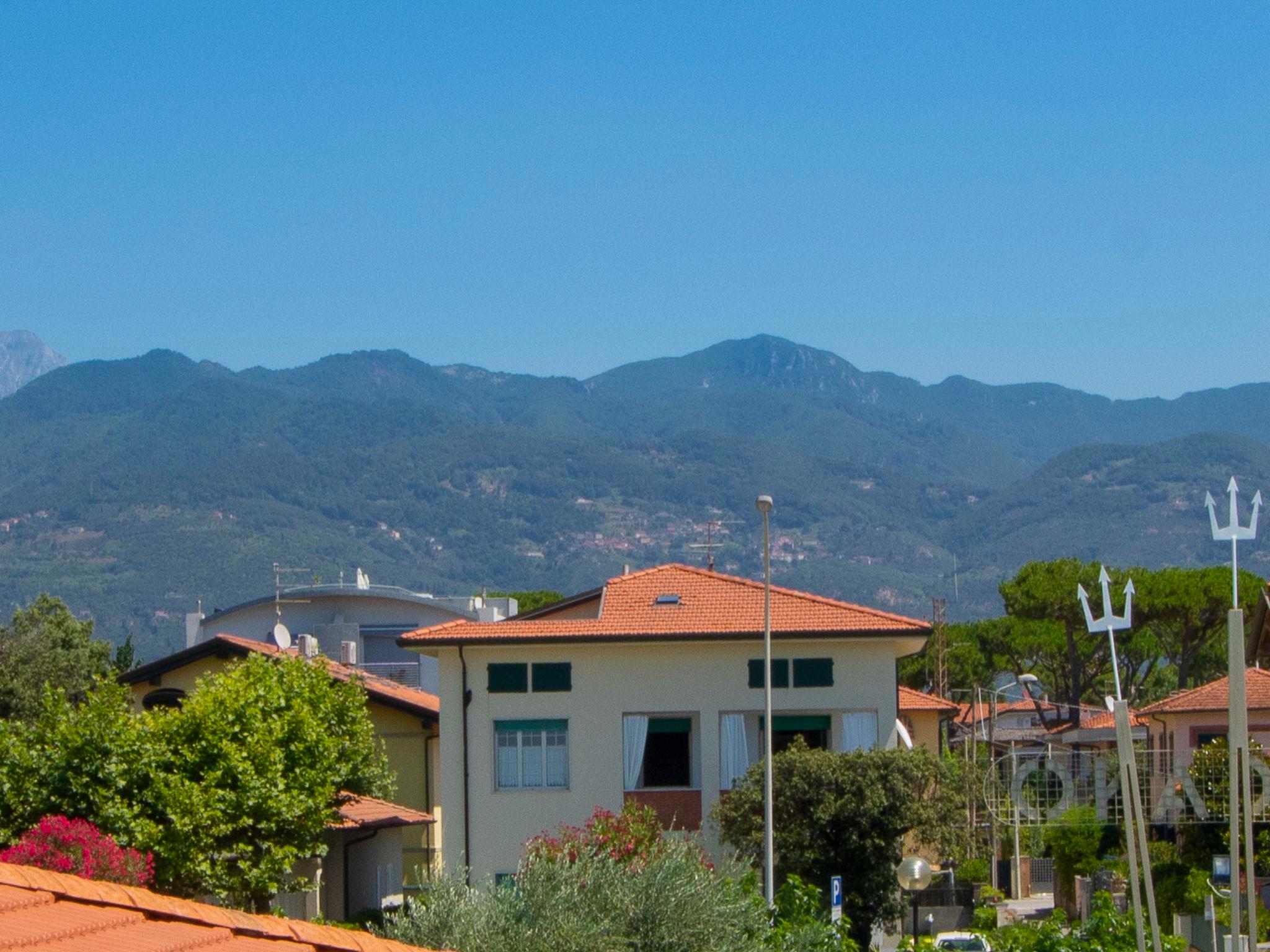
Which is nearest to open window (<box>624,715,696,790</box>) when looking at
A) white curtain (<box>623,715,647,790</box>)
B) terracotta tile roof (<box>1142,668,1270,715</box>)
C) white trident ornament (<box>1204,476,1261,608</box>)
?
white curtain (<box>623,715,647,790</box>)

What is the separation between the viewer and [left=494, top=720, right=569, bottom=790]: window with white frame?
115 feet

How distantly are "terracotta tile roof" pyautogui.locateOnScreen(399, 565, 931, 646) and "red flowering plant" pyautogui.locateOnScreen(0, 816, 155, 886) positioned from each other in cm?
1050

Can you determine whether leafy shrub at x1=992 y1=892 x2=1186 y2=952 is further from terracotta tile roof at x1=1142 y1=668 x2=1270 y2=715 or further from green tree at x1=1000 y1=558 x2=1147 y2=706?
green tree at x1=1000 y1=558 x2=1147 y2=706

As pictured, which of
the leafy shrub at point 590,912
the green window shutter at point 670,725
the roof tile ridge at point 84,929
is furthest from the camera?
the green window shutter at point 670,725

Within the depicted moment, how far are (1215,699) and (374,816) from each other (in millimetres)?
23890

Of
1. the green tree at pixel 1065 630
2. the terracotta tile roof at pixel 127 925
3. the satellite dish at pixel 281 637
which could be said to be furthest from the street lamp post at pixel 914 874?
the green tree at pixel 1065 630

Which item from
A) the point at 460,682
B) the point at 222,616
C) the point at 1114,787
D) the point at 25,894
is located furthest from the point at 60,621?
the point at 25,894

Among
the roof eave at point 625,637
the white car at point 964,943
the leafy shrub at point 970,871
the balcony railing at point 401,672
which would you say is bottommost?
the leafy shrub at point 970,871

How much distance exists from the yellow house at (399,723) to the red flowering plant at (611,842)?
5392 millimetres

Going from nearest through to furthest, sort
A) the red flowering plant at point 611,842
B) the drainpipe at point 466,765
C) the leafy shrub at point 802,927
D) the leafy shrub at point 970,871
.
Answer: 1. the leafy shrub at point 802,927
2. the red flowering plant at point 611,842
3. the drainpipe at point 466,765
4. the leafy shrub at point 970,871

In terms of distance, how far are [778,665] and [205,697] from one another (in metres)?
11.9

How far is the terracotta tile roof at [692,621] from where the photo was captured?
35.2 meters

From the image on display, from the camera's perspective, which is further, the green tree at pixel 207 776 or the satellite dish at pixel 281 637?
the satellite dish at pixel 281 637

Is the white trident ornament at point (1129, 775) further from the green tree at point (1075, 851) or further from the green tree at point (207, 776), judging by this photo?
the green tree at point (1075, 851)
